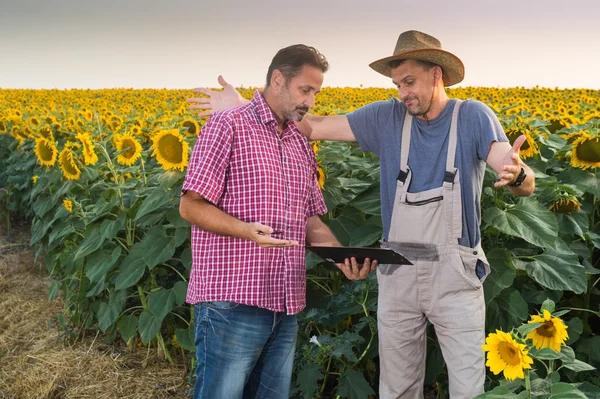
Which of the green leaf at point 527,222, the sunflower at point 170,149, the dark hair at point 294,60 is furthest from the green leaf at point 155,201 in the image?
the green leaf at point 527,222

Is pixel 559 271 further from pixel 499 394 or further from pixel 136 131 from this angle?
pixel 136 131

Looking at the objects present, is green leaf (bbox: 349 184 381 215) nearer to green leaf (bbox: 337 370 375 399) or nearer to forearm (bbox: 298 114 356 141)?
forearm (bbox: 298 114 356 141)

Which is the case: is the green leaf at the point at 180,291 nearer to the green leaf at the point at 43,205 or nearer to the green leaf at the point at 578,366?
the green leaf at the point at 43,205

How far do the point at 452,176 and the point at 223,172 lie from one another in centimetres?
86

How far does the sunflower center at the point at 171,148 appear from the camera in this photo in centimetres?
365

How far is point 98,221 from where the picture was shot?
14.4 ft

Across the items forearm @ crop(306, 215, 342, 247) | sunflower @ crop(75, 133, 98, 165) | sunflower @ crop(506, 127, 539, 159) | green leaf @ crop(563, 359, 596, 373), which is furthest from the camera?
sunflower @ crop(75, 133, 98, 165)

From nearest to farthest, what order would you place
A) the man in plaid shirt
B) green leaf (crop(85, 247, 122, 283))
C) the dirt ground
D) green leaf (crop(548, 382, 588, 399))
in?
green leaf (crop(548, 382, 588, 399)) < the man in plaid shirt < green leaf (crop(85, 247, 122, 283)) < the dirt ground

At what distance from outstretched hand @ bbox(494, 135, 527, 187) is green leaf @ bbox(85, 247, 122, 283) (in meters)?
2.60

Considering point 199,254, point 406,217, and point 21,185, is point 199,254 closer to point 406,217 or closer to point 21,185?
point 406,217

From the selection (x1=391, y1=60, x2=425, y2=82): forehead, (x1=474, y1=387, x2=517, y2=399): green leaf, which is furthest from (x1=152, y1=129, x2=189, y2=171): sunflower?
(x1=474, y1=387, x2=517, y2=399): green leaf

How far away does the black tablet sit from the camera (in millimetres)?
2357

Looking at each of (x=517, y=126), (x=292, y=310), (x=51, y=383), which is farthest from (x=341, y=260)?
(x=51, y=383)

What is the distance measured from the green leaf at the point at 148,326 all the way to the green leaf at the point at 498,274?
201cm
